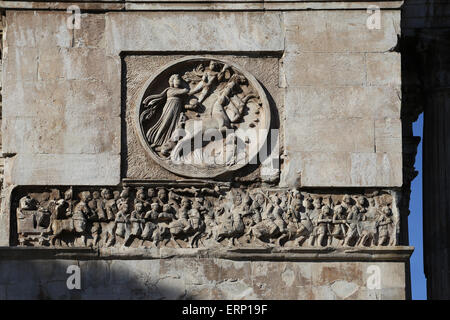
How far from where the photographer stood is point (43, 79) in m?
20.4

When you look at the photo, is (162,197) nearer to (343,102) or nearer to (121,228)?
(121,228)

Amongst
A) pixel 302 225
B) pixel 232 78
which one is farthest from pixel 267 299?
pixel 232 78

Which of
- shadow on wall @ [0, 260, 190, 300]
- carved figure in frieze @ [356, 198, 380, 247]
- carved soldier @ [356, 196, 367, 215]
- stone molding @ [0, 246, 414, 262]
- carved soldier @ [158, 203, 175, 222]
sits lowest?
shadow on wall @ [0, 260, 190, 300]

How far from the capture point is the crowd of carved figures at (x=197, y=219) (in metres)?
19.9

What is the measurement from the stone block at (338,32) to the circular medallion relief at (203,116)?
0.78 metres

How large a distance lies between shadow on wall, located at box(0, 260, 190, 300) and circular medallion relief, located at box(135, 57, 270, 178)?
1.39 m

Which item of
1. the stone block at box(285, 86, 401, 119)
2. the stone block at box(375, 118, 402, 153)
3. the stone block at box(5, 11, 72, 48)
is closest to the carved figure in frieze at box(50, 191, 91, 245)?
the stone block at box(5, 11, 72, 48)

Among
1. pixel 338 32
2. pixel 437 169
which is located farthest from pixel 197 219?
pixel 437 169

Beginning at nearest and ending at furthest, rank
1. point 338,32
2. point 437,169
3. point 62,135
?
point 62,135
point 338,32
point 437,169

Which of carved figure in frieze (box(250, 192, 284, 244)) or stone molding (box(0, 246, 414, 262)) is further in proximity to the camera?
carved figure in frieze (box(250, 192, 284, 244))

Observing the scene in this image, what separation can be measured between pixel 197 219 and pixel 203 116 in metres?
1.31

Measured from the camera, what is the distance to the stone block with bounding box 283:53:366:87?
20.4 metres

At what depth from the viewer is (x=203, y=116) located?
20.5 m

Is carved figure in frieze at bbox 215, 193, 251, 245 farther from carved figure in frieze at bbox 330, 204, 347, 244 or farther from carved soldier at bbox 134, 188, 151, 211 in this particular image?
carved figure in frieze at bbox 330, 204, 347, 244
